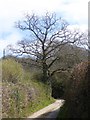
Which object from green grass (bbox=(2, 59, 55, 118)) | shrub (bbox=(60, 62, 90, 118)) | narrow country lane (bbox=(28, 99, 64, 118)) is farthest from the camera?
narrow country lane (bbox=(28, 99, 64, 118))

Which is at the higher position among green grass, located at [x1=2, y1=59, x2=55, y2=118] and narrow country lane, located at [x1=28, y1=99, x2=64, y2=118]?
green grass, located at [x1=2, y1=59, x2=55, y2=118]

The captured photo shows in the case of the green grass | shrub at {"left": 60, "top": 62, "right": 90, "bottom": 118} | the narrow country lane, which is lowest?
the narrow country lane

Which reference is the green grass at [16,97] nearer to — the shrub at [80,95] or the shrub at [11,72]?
the shrub at [11,72]

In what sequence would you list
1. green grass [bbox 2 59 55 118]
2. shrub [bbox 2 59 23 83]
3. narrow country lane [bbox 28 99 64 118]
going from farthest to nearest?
shrub [bbox 2 59 23 83] → narrow country lane [bbox 28 99 64 118] → green grass [bbox 2 59 55 118]

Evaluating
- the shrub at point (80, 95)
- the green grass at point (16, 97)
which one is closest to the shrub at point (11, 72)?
the green grass at point (16, 97)

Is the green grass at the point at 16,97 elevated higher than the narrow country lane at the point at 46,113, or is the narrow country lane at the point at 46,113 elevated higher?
the green grass at the point at 16,97

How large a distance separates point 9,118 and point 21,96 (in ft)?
12.8

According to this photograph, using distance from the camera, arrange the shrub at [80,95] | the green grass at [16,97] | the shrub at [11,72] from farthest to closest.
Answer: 1. the shrub at [11,72]
2. the green grass at [16,97]
3. the shrub at [80,95]

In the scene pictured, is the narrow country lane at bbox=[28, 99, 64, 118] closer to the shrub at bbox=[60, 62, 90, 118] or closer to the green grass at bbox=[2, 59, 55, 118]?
the green grass at bbox=[2, 59, 55, 118]

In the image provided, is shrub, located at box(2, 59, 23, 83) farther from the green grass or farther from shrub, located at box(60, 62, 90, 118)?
shrub, located at box(60, 62, 90, 118)

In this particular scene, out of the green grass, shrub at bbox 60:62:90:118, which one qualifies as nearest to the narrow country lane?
the green grass

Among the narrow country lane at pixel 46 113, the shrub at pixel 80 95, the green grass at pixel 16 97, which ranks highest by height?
the shrub at pixel 80 95

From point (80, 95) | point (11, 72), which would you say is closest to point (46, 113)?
point (11, 72)

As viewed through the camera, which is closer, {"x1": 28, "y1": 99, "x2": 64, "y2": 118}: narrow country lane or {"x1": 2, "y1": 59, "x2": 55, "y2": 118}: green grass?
{"x1": 2, "y1": 59, "x2": 55, "y2": 118}: green grass
